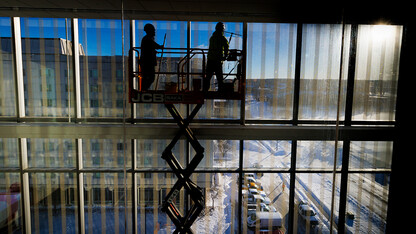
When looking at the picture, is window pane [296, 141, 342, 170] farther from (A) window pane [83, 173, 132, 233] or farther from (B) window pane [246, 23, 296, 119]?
(A) window pane [83, 173, 132, 233]

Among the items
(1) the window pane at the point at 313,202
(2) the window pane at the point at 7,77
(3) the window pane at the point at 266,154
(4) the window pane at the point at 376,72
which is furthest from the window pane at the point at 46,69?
(4) the window pane at the point at 376,72

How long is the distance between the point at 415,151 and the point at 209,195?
453cm

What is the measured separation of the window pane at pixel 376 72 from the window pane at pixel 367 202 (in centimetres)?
162

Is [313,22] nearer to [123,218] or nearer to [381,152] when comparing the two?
[381,152]

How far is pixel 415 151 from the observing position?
4.50 metres

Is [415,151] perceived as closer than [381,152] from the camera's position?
Yes

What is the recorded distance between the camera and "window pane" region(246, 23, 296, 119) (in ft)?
18.5

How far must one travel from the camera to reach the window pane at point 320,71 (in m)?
5.60

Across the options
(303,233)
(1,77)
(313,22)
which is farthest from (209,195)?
(1,77)

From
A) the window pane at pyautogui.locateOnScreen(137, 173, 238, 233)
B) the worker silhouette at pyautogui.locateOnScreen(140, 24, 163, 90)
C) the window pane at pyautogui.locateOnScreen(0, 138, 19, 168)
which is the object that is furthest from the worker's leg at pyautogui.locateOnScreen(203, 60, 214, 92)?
the window pane at pyautogui.locateOnScreen(0, 138, 19, 168)

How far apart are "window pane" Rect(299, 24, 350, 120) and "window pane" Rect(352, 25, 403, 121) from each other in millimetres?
368

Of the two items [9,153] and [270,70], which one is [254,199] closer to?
[270,70]

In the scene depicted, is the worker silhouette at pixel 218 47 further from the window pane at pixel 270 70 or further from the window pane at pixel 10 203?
the window pane at pixel 10 203

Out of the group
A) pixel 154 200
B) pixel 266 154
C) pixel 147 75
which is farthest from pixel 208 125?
pixel 154 200
